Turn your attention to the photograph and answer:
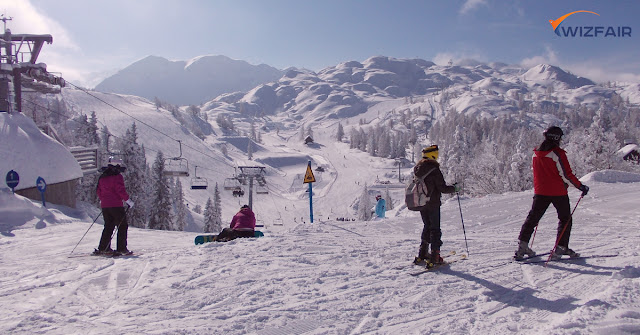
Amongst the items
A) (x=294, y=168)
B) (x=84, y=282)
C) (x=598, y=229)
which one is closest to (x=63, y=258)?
(x=84, y=282)

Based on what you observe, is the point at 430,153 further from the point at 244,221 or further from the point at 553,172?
the point at 244,221

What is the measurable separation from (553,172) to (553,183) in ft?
0.55

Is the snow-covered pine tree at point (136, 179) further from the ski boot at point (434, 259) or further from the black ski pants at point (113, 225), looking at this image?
the ski boot at point (434, 259)

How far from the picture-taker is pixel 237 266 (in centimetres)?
594

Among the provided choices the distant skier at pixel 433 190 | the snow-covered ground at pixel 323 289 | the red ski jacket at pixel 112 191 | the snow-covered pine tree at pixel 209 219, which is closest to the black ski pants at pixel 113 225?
the red ski jacket at pixel 112 191

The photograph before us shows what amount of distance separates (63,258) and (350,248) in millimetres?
5542

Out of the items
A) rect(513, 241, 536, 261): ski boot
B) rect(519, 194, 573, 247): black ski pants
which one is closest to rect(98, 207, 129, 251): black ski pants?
rect(513, 241, 536, 261): ski boot

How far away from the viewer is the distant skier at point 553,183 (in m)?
5.49

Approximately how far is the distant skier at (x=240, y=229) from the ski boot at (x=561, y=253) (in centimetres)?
617

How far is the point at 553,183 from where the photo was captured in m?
5.55

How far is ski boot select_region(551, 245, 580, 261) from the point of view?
18.7ft

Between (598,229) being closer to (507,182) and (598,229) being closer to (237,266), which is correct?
(237,266)

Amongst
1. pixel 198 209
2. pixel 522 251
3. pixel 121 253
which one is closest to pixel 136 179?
pixel 121 253

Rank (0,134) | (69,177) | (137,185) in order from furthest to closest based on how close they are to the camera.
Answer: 1. (137,185)
2. (69,177)
3. (0,134)
